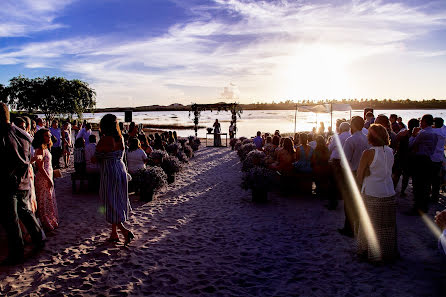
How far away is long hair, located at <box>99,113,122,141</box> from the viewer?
4664 millimetres

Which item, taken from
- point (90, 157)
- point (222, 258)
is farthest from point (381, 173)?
point (90, 157)

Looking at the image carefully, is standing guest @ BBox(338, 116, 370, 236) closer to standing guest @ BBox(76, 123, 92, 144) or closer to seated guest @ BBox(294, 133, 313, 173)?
seated guest @ BBox(294, 133, 313, 173)

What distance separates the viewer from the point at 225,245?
5184 mm

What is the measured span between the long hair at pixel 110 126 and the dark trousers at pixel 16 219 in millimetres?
1464

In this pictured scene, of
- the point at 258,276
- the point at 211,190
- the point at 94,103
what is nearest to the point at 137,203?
the point at 211,190

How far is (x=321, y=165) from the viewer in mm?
7992

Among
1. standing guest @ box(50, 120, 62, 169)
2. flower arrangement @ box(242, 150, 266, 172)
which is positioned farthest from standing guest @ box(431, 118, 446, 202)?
standing guest @ box(50, 120, 62, 169)

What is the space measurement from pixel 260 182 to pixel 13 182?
5382 mm

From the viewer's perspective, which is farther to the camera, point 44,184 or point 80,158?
point 80,158

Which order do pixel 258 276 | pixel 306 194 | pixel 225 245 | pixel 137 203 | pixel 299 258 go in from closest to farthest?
pixel 258 276
pixel 299 258
pixel 225 245
pixel 137 203
pixel 306 194

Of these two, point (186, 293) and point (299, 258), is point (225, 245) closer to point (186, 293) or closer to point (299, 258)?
point (299, 258)

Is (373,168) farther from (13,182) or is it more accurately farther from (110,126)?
(13,182)

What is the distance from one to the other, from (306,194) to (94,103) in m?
29.5

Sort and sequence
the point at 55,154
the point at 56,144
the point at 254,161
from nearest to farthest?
the point at 254,161 → the point at 56,144 → the point at 55,154
